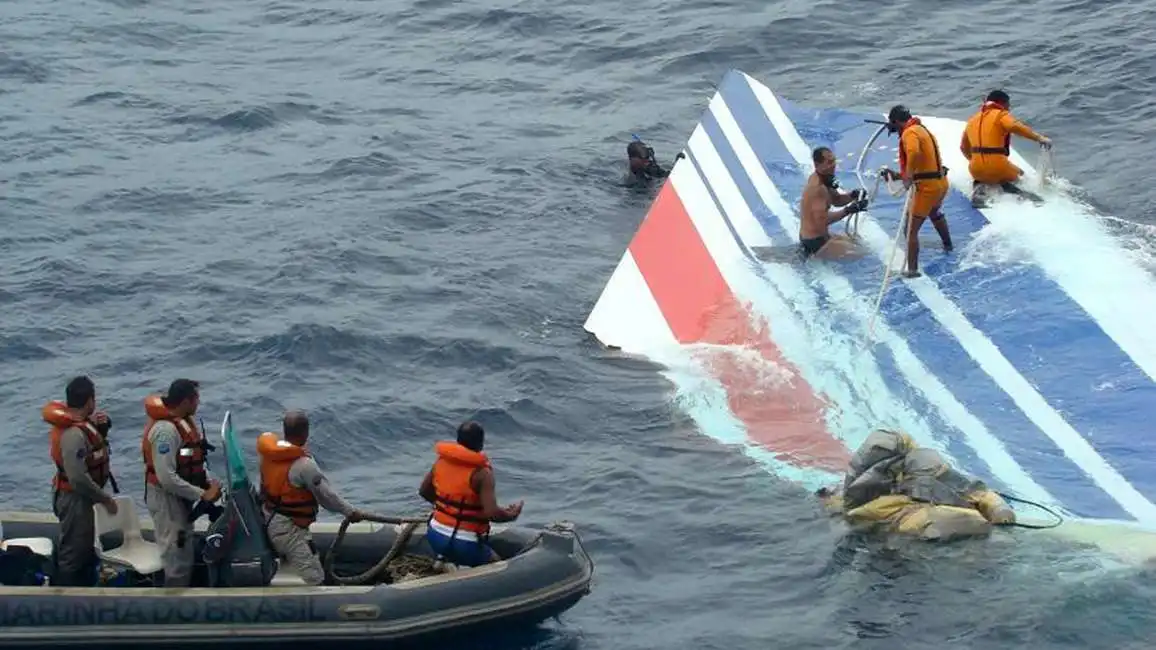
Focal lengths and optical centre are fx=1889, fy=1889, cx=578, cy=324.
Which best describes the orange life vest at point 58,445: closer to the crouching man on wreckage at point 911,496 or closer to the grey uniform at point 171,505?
the grey uniform at point 171,505

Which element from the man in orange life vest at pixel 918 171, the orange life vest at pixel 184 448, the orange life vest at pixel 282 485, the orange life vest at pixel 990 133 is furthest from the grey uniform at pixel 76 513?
the orange life vest at pixel 990 133

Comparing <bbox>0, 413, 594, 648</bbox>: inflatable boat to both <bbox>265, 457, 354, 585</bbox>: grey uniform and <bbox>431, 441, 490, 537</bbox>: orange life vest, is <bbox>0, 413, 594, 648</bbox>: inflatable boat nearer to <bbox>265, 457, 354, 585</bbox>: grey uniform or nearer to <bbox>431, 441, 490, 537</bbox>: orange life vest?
<bbox>265, 457, 354, 585</bbox>: grey uniform

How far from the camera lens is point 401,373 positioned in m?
17.7

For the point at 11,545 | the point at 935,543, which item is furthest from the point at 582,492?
the point at 11,545

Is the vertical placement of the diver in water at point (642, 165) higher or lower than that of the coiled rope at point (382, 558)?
higher

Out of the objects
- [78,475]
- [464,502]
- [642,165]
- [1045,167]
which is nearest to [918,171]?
[1045,167]

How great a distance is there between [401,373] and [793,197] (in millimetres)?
5074

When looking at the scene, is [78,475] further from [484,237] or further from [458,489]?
[484,237]

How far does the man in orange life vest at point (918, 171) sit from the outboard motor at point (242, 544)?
24.8 ft

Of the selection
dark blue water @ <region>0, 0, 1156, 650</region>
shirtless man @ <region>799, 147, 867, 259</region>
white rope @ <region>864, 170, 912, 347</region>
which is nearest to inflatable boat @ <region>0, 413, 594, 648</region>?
dark blue water @ <region>0, 0, 1156, 650</region>

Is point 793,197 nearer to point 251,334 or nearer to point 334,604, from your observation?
point 251,334

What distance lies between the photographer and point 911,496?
13820mm

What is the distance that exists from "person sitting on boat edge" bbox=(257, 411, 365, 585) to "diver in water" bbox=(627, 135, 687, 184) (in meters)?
10.5

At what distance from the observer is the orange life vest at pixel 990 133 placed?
61.6 feet
